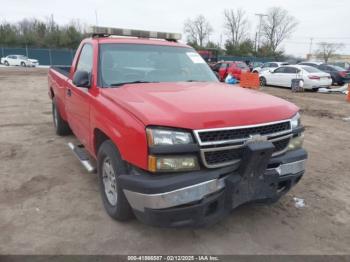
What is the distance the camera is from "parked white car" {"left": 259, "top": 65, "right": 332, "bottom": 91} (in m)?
17.7

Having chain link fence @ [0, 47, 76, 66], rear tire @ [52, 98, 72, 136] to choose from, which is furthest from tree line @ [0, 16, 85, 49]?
rear tire @ [52, 98, 72, 136]

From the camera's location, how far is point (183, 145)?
106 inches

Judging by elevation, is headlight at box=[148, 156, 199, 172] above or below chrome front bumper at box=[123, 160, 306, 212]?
above

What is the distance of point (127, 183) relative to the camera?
2.85 m

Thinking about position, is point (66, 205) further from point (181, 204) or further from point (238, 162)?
point (238, 162)

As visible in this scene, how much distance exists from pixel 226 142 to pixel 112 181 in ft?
4.46

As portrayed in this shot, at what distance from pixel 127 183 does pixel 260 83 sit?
1946cm

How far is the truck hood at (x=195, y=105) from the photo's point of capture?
275cm

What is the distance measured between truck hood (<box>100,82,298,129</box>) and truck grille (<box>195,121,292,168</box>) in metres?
0.06

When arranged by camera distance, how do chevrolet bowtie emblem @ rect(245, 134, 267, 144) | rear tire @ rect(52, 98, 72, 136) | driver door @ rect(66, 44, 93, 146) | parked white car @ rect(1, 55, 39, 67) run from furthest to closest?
1. parked white car @ rect(1, 55, 39, 67)
2. rear tire @ rect(52, 98, 72, 136)
3. driver door @ rect(66, 44, 93, 146)
4. chevrolet bowtie emblem @ rect(245, 134, 267, 144)

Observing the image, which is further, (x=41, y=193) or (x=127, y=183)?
(x=41, y=193)

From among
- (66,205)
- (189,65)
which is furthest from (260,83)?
(66,205)

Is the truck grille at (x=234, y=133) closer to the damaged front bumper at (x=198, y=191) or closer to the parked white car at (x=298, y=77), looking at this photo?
the damaged front bumper at (x=198, y=191)

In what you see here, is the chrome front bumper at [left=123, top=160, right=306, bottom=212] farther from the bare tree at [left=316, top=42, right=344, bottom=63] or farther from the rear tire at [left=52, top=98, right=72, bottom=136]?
the bare tree at [left=316, top=42, right=344, bottom=63]
